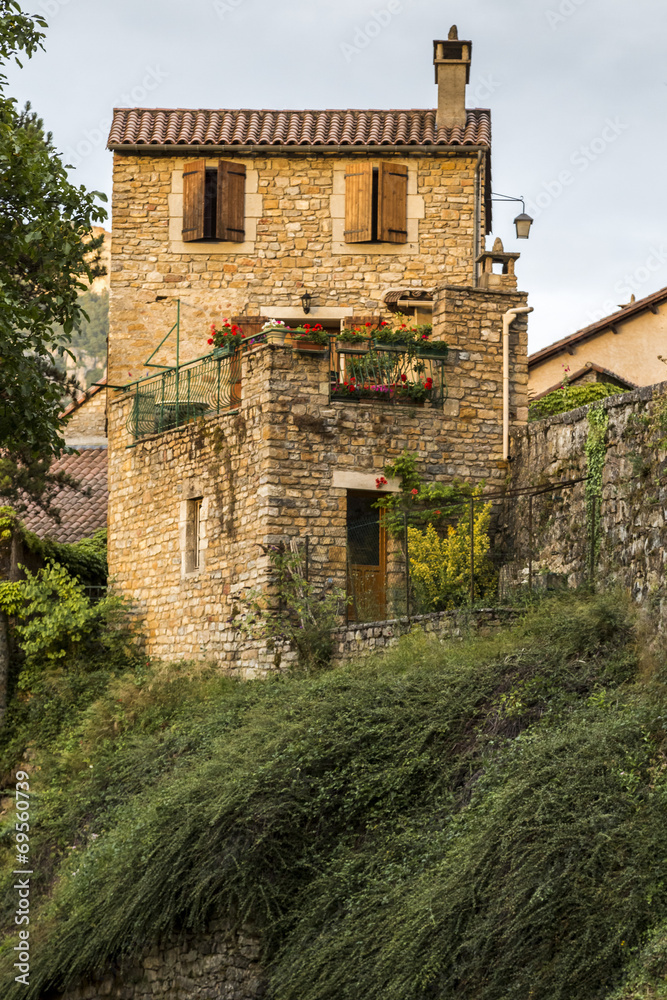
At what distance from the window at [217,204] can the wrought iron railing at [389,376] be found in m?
4.68

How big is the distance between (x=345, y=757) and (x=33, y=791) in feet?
19.0

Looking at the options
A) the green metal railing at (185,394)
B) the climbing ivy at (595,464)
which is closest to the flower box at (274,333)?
the green metal railing at (185,394)

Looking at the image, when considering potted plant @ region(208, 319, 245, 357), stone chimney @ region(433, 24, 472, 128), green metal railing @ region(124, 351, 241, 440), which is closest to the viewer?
potted plant @ region(208, 319, 245, 357)

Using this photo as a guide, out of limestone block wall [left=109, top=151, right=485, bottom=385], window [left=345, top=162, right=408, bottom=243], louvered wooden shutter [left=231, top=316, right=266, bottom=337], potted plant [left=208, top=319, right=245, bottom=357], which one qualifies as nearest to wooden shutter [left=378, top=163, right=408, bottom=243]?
window [left=345, top=162, right=408, bottom=243]

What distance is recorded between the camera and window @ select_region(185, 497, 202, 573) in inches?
654

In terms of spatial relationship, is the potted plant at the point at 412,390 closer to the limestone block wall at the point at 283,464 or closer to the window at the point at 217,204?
the limestone block wall at the point at 283,464

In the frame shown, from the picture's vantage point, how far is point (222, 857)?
10.6m

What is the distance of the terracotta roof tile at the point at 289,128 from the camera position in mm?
19672

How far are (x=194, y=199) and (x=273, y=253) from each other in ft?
4.68

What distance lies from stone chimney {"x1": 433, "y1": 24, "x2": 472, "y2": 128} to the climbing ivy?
8.96 m

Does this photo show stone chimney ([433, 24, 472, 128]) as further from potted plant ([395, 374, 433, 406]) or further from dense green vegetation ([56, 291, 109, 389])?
dense green vegetation ([56, 291, 109, 389])

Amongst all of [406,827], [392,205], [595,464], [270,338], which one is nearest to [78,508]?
[392,205]

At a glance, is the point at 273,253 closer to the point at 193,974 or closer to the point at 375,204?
the point at 375,204

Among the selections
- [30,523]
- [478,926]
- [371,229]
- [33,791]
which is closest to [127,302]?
[371,229]
